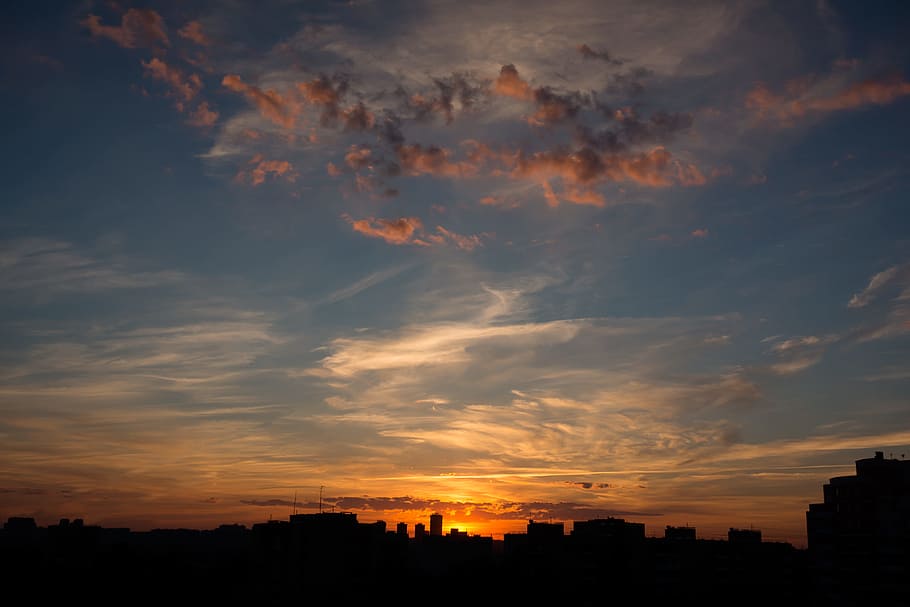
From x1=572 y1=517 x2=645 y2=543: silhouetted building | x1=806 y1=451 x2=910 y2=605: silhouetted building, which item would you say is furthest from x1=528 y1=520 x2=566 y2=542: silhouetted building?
x1=806 y1=451 x2=910 y2=605: silhouetted building

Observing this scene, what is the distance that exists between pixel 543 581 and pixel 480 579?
69.2 ft

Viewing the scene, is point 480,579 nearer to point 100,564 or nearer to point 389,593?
point 389,593

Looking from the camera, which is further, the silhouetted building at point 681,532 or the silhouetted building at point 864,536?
the silhouetted building at point 681,532

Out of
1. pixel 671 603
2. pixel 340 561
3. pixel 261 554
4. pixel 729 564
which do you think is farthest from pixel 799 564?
pixel 261 554

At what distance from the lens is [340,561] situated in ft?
571

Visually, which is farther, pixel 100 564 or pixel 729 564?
pixel 100 564

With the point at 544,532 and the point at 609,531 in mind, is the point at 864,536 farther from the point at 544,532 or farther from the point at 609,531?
the point at 544,532

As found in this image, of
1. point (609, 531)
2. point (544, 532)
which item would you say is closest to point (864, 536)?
point (609, 531)

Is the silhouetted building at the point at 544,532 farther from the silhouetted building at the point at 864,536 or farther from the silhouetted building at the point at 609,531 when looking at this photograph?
the silhouetted building at the point at 864,536

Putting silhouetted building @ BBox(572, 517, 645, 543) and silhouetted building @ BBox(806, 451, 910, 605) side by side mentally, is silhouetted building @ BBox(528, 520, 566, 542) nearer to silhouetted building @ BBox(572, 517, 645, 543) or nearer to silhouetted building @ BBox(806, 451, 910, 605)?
silhouetted building @ BBox(572, 517, 645, 543)

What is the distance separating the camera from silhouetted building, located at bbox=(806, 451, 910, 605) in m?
112

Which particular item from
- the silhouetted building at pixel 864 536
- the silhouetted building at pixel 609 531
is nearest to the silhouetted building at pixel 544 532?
the silhouetted building at pixel 609 531

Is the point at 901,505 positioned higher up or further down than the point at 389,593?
higher up

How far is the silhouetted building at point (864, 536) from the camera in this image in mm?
111938
